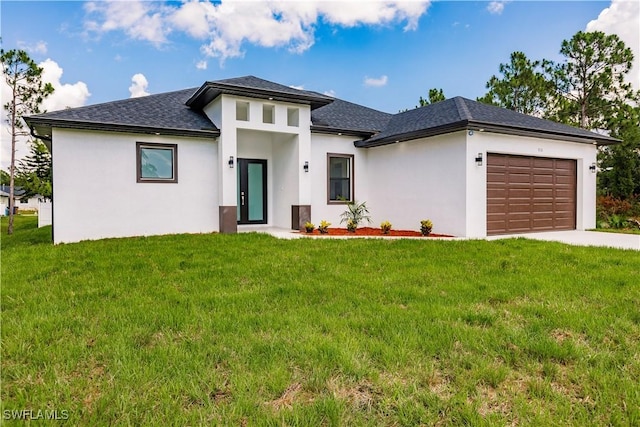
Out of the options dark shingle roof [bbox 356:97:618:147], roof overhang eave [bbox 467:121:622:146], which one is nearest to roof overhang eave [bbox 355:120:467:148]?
dark shingle roof [bbox 356:97:618:147]

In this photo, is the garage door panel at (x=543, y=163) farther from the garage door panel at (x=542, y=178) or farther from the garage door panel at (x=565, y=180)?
the garage door panel at (x=565, y=180)

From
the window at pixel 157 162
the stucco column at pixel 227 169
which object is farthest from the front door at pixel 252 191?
the window at pixel 157 162

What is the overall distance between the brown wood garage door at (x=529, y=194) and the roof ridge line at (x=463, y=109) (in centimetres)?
128

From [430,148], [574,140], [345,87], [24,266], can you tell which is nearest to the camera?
[24,266]

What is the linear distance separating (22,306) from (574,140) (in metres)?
13.9

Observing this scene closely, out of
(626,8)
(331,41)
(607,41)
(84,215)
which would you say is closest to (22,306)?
(84,215)

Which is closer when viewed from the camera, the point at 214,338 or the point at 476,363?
the point at 476,363

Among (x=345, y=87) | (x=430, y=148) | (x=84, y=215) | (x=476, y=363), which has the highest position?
(x=345, y=87)

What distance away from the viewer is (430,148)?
1088 cm

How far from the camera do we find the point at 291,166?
1184 centimetres

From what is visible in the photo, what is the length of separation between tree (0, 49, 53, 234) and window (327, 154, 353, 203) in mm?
11463

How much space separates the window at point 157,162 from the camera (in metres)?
10.2

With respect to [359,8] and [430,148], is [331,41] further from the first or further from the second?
[430,148]

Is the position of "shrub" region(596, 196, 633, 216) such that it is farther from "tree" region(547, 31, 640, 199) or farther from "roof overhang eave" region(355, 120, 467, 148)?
"roof overhang eave" region(355, 120, 467, 148)
